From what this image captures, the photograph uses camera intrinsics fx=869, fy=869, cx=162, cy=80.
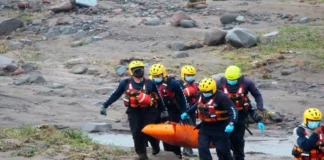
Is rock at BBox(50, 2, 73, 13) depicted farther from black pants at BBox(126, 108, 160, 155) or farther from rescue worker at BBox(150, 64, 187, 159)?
black pants at BBox(126, 108, 160, 155)

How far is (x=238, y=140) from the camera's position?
1375cm

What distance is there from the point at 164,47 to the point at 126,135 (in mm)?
10155

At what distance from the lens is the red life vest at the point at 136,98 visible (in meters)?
13.8

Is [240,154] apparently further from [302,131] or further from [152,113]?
[302,131]

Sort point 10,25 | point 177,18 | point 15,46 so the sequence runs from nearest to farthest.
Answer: point 15,46 < point 177,18 < point 10,25

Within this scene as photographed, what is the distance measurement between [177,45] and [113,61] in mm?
2134

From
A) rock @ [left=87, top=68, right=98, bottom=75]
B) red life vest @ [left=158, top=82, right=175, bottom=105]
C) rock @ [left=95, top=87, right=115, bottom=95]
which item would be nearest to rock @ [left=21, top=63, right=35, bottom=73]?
rock @ [left=87, top=68, right=98, bottom=75]

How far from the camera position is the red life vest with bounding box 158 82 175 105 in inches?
569

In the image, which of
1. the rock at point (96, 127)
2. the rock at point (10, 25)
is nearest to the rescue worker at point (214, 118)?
the rock at point (96, 127)

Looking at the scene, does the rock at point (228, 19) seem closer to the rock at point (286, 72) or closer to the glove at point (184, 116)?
the rock at point (286, 72)

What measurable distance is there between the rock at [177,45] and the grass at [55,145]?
11.0m

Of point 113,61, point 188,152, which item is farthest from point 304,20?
point 188,152

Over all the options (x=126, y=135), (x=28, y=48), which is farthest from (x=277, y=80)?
(x=28, y=48)

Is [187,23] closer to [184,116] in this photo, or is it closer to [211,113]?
[184,116]
